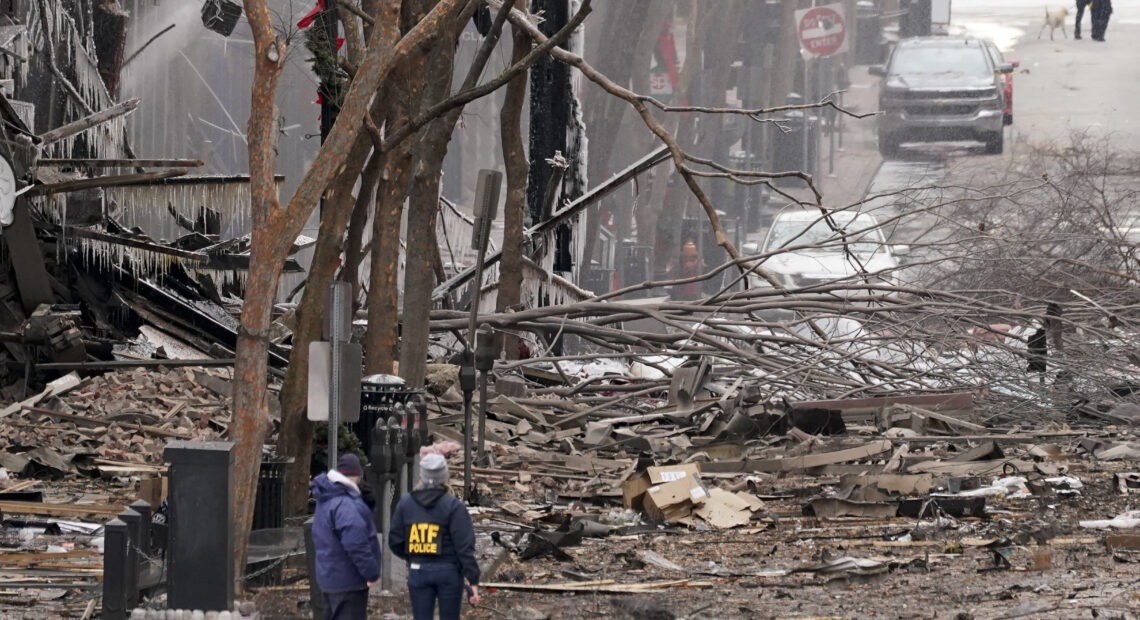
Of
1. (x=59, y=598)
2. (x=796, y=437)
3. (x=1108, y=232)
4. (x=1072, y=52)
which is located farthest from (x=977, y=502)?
(x=1072, y=52)

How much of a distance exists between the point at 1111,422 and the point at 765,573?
7.16m

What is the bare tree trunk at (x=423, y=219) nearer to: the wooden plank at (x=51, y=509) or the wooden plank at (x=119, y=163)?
the wooden plank at (x=51, y=509)

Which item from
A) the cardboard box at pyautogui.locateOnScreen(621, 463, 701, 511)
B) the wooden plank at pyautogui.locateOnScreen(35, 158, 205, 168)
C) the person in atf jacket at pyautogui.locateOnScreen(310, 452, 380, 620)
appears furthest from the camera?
the wooden plank at pyautogui.locateOnScreen(35, 158, 205, 168)

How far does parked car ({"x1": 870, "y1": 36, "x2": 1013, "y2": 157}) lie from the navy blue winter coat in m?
32.0

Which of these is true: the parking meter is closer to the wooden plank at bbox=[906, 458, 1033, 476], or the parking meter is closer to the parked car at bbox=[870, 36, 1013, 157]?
the wooden plank at bbox=[906, 458, 1033, 476]

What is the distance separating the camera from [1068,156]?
21922 millimetres

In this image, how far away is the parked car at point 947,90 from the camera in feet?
126

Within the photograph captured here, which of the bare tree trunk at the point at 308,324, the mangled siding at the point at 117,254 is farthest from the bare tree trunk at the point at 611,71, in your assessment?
the bare tree trunk at the point at 308,324

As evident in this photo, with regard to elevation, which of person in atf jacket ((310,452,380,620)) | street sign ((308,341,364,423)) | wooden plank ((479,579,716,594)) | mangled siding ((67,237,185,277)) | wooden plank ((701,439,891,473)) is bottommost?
wooden plank ((479,579,716,594))

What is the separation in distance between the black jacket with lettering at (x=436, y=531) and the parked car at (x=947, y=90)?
105 ft

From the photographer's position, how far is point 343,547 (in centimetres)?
765

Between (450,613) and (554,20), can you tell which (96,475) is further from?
(554,20)

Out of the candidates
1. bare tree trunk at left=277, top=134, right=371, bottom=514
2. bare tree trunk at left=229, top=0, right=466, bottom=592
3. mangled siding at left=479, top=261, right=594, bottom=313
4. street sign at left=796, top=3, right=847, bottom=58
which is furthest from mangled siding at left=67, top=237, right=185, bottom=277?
street sign at left=796, top=3, right=847, bottom=58

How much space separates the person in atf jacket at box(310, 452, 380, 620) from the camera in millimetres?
7582
